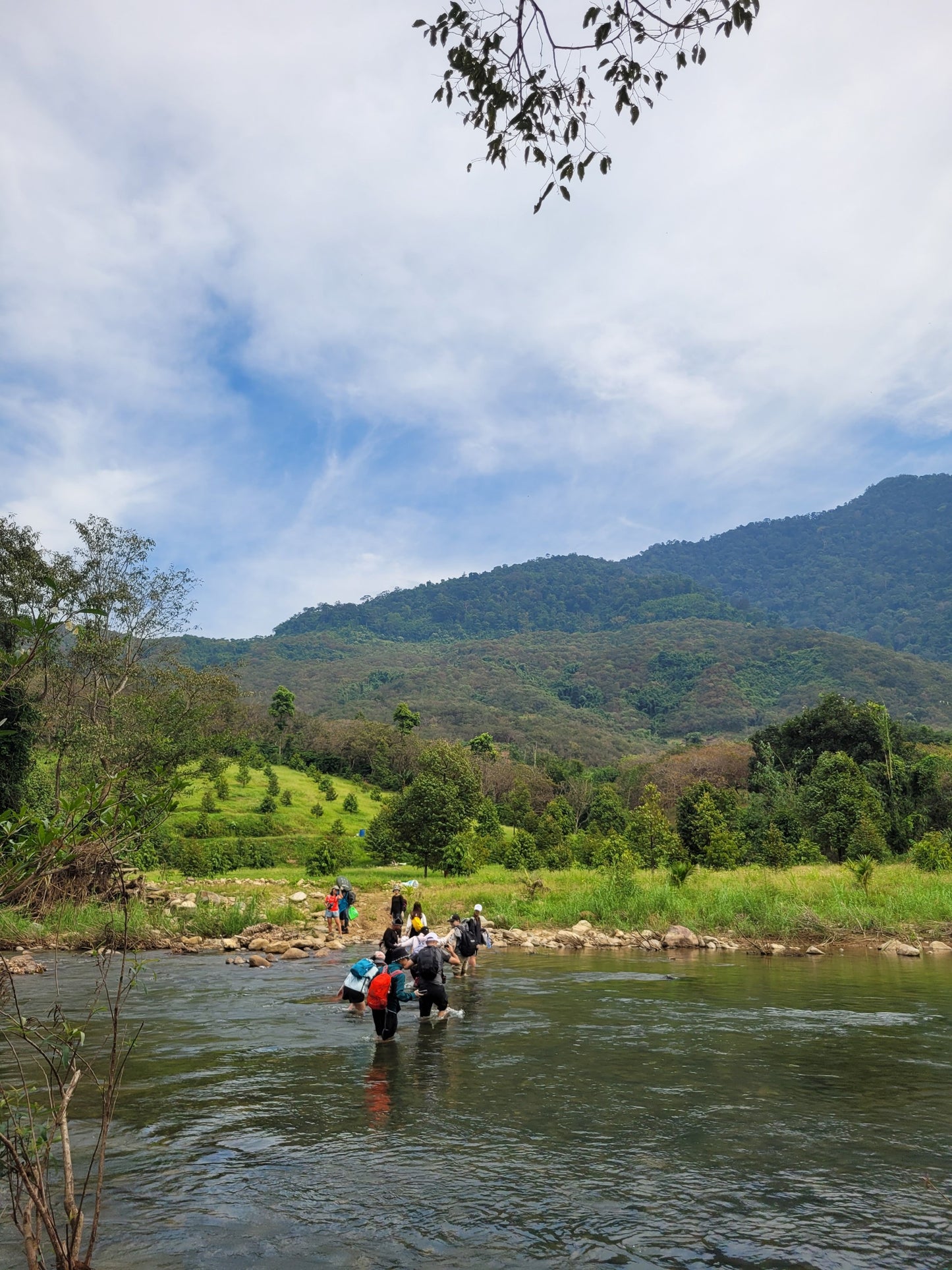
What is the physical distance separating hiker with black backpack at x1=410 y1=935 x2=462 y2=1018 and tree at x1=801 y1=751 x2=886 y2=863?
2873 cm

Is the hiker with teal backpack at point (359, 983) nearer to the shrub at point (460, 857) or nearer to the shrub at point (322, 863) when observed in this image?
the shrub at point (460, 857)

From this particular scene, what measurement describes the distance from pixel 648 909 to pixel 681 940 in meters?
2.28

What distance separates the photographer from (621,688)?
605 feet

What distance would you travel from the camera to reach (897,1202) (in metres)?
7.34

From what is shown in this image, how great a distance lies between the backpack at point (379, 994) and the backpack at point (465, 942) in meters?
7.30

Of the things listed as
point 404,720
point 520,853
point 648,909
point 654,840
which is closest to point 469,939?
point 648,909

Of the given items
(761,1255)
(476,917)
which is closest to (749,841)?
(476,917)

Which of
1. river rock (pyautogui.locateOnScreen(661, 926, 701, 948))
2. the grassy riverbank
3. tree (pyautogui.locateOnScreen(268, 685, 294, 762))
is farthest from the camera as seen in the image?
tree (pyautogui.locateOnScreen(268, 685, 294, 762))

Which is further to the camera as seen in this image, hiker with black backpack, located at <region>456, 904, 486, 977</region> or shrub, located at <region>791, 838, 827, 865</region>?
shrub, located at <region>791, 838, 827, 865</region>

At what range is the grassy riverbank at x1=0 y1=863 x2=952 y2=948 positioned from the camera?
993 inches

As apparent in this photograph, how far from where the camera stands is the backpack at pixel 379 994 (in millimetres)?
13320

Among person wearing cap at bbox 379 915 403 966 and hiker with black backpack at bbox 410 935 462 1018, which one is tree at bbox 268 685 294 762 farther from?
hiker with black backpack at bbox 410 935 462 1018

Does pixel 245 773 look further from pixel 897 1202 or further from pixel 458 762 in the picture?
pixel 897 1202

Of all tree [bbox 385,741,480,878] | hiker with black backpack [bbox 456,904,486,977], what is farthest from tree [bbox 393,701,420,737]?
hiker with black backpack [bbox 456,904,486,977]
